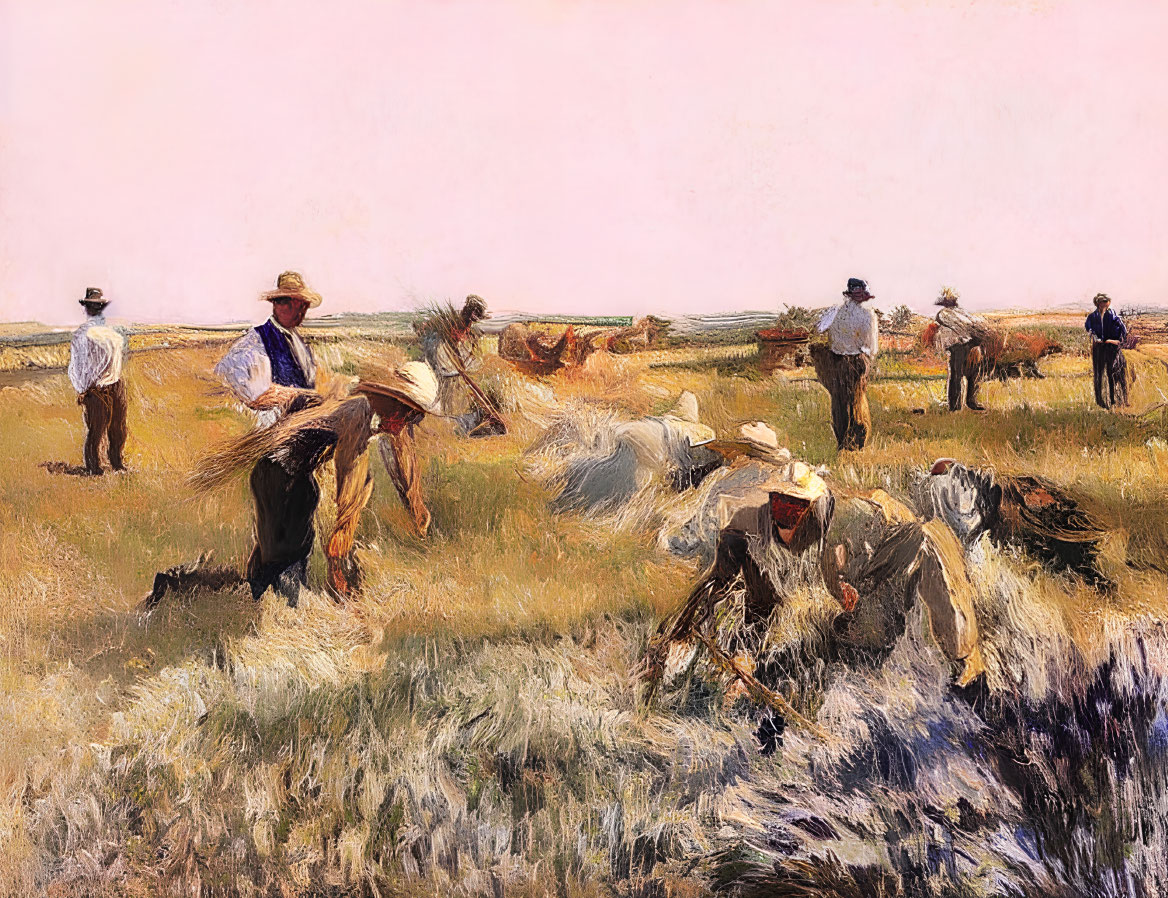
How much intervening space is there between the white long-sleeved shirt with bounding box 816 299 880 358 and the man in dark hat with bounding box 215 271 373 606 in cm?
170

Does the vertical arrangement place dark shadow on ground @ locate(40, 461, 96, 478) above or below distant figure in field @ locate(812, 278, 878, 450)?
below

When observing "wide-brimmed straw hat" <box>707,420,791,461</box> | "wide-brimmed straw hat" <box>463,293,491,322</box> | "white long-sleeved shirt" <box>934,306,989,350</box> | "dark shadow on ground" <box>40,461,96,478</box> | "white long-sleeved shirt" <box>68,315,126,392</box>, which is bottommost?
"dark shadow on ground" <box>40,461,96,478</box>

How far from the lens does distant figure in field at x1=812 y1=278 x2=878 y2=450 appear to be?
2.79m

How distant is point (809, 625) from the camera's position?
9.18ft

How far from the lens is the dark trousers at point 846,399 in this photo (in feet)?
9.22

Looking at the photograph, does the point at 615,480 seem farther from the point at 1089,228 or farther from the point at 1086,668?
the point at 1089,228

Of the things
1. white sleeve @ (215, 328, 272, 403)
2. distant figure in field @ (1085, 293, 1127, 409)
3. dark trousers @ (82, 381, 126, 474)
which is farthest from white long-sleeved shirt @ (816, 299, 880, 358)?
dark trousers @ (82, 381, 126, 474)

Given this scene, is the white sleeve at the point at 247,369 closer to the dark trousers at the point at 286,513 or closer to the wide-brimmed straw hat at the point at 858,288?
the dark trousers at the point at 286,513

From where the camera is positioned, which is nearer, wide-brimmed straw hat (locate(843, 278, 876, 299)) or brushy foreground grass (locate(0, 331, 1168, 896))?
brushy foreground grass (locate(0, 331, 1168, 896))

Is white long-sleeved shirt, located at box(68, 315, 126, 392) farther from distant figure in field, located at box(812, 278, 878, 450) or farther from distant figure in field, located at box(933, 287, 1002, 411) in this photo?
distant figure in field, located at box(933, 287, 1002, 411)

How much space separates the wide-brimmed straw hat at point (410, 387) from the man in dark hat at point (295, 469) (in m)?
0.06

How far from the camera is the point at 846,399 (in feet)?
9.29

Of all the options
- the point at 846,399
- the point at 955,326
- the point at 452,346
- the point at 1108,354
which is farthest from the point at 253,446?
the point at 1108,354

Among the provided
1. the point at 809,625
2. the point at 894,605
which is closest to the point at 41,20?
the point at 809,625
